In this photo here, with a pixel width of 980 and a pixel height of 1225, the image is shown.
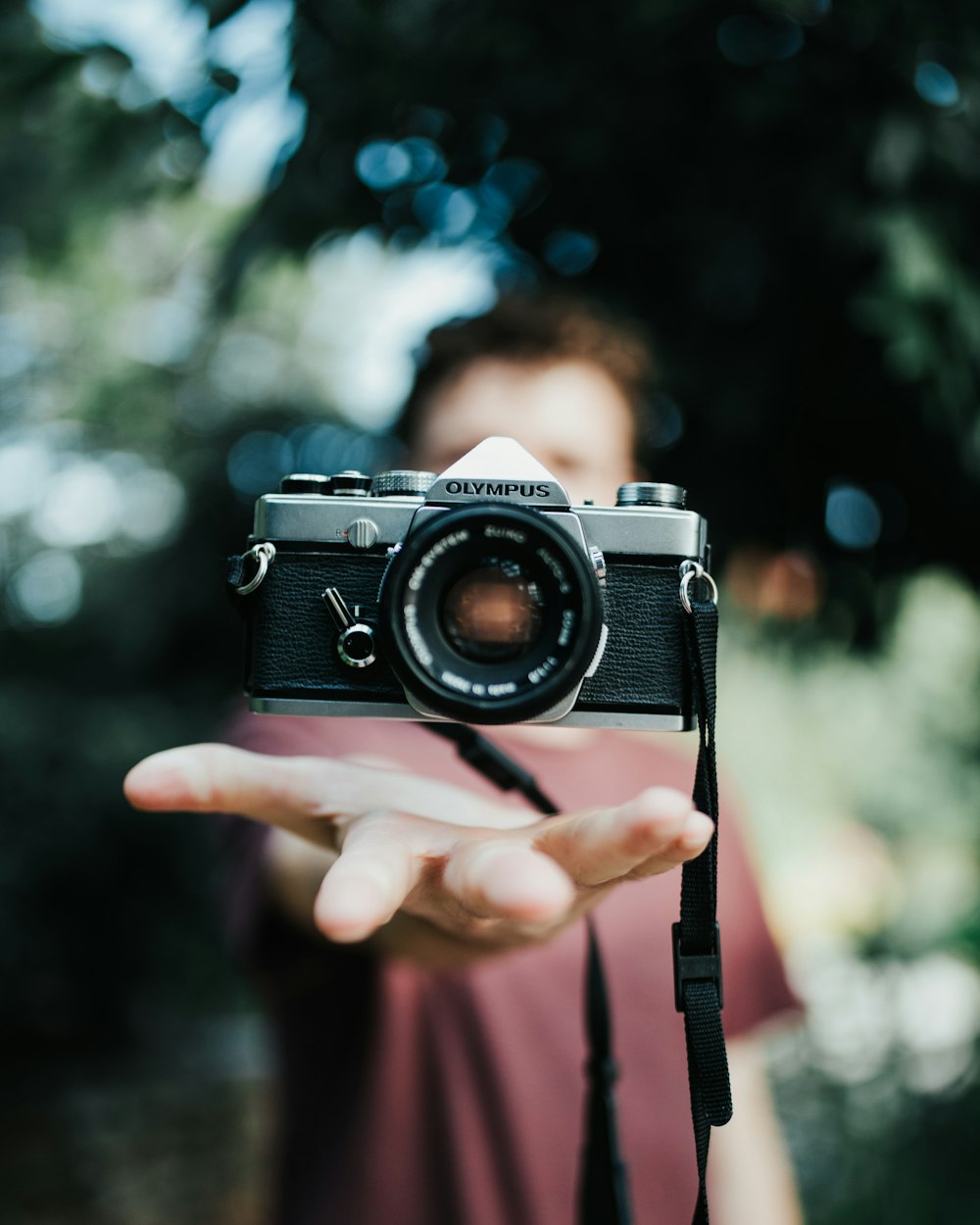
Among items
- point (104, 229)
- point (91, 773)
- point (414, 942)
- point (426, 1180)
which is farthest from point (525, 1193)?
point (91, 773)

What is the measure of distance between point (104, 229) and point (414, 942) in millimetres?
1878

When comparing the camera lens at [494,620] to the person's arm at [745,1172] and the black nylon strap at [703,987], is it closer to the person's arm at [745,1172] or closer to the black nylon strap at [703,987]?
the black nylon strap at [703,987]

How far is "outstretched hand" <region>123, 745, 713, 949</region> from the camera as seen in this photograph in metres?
0.72

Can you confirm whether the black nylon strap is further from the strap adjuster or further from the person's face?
the person's face

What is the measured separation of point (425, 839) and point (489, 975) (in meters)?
0.76

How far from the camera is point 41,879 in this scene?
13.7ft

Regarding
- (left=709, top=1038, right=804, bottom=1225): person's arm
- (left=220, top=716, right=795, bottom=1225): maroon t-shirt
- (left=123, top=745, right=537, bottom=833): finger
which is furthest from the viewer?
(left=709, top=1038, right=804, bottom=1225): person's arm

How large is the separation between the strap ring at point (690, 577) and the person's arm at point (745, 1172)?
96 centimetres

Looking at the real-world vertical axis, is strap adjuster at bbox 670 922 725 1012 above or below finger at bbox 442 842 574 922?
below

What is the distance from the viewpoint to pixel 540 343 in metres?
1.72

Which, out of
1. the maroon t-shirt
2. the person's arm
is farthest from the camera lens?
the person's arm

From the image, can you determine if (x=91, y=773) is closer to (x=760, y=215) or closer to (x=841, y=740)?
(x=760, y=215)

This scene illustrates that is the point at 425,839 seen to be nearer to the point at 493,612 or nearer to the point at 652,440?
the point at 493,612

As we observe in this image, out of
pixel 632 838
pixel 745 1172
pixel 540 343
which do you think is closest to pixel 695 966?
pixel 632 838
